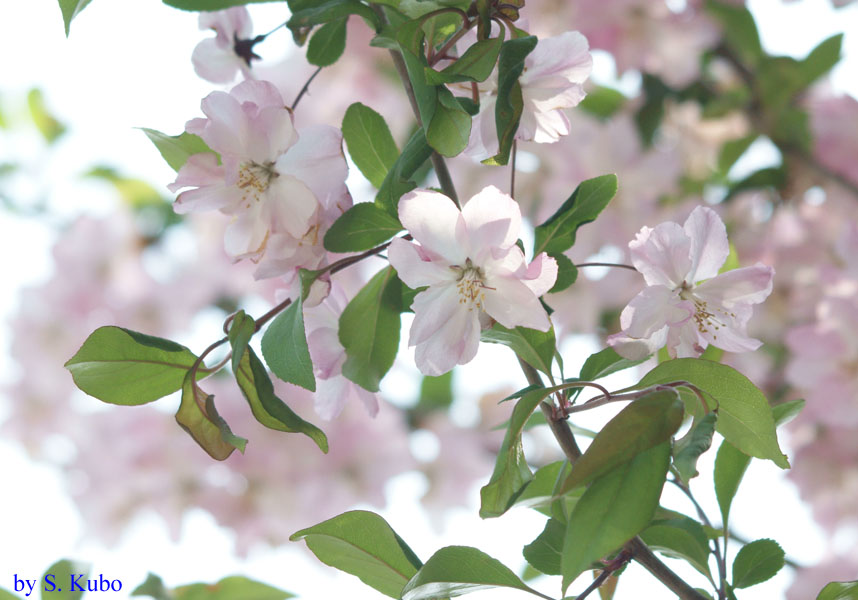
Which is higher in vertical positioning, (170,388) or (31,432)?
(31,432)

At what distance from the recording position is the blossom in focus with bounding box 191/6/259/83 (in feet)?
1.58

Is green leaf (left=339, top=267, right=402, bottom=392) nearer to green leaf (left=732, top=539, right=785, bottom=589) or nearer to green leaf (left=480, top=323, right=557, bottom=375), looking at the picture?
green leaf (left=480, top=323, right=557, bottom=375)

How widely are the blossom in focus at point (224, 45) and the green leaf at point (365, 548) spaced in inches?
10.1

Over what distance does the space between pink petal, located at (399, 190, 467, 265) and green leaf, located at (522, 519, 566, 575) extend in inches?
5.1

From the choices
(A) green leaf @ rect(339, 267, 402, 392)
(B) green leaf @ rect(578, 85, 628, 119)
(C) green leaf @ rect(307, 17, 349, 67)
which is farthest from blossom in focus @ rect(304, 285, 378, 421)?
(B) green leaf @ rect(578, 85, 628, 119)

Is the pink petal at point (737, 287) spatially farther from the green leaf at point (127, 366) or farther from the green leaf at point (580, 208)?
the green leaf at point (127, 366)

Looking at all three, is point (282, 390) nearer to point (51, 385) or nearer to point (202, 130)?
point (51, 385)

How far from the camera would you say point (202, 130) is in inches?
15.7

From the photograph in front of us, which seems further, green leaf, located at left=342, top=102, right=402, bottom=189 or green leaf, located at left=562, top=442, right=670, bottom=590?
green leaf, located at left=342, top=102, right=402, bottom=189

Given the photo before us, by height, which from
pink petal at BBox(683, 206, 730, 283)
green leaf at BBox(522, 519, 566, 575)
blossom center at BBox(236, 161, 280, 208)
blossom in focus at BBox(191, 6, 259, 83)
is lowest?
green leaf at BBox(522, 519, 566, 575)

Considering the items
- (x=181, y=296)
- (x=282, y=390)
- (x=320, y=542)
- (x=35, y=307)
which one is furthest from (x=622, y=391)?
(x=35, y=307)

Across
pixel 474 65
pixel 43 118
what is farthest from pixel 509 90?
pixel 43 118

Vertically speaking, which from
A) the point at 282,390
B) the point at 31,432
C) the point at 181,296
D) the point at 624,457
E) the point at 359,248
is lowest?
the point at 624,457

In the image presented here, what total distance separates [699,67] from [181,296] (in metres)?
0.99
